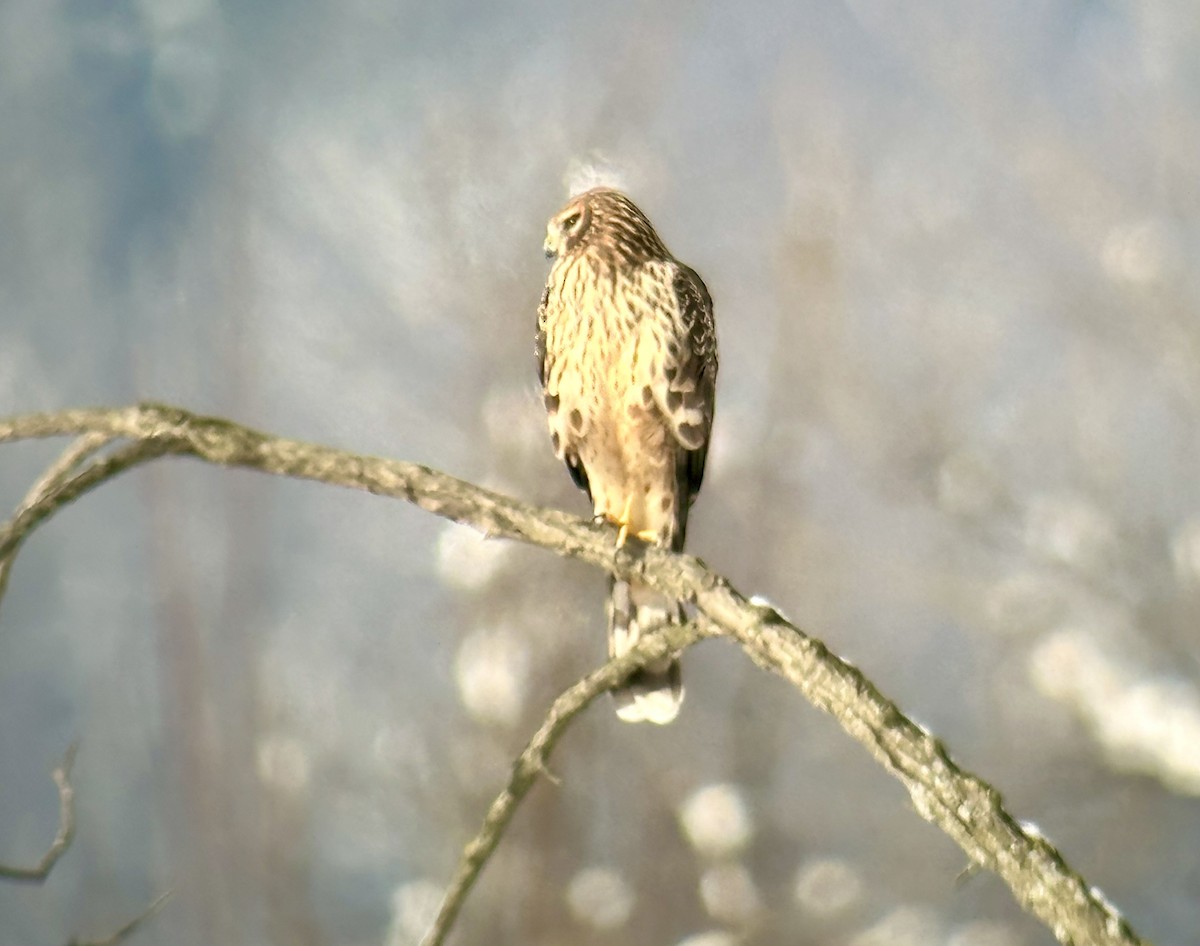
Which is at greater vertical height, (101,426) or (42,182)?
(42,182)

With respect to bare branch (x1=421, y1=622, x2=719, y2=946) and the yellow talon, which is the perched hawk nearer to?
the yellow talon

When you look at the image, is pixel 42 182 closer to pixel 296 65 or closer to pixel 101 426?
pixel 296 65

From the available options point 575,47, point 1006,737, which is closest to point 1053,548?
point 1006,737

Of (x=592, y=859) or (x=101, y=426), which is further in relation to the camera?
(x=592, y=859)

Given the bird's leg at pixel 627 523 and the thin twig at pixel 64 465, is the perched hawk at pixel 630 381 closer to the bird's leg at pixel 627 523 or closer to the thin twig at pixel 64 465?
the bird's leg at pixel 627 523

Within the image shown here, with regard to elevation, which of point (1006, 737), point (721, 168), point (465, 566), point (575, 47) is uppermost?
point (575, 47)

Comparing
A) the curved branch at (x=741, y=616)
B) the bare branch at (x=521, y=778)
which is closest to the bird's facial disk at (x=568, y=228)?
the curved branch at (x=741, y=616)
